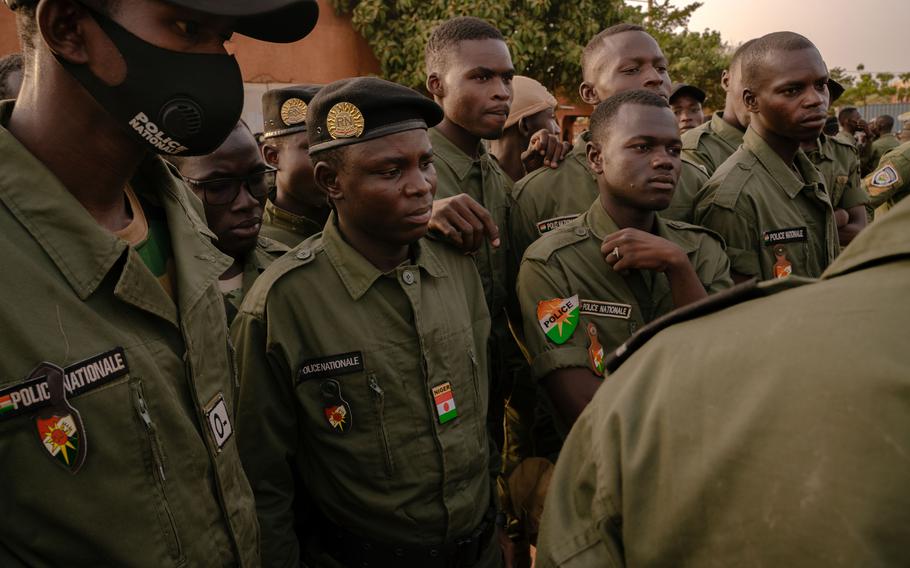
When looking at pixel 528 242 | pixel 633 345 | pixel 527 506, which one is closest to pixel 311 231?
pixel 528 242

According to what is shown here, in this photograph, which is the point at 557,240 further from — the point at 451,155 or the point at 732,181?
the point at 732,181

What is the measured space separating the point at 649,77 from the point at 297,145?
216cm

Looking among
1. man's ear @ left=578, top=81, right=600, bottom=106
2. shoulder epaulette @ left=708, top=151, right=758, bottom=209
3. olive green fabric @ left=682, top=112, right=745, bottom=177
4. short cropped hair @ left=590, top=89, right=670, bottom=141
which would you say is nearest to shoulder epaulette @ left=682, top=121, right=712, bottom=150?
olive green fabric @ left=682, top=112, right=745, bottom=177

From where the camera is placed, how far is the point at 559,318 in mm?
2553

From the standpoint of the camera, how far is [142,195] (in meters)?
1.67

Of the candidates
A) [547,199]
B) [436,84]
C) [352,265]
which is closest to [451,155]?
[436,84]

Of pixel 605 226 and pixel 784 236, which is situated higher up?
pixel 605 226

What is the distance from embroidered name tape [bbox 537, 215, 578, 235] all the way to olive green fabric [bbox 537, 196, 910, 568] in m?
2.64

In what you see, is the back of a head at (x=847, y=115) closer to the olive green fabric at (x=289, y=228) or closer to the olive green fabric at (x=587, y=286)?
the olive green fabric at (x=587, y=286)

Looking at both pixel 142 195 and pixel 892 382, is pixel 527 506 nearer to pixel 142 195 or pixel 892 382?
pixel 142 195

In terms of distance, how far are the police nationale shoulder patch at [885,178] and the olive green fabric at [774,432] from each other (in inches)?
237

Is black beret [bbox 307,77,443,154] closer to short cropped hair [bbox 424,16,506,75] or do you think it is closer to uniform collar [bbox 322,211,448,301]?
uniform collar [bbox 322,211,448,301]

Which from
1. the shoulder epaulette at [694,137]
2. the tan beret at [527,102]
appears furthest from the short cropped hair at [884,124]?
the tan beret at [527,102]

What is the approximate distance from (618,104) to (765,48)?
1124mm
